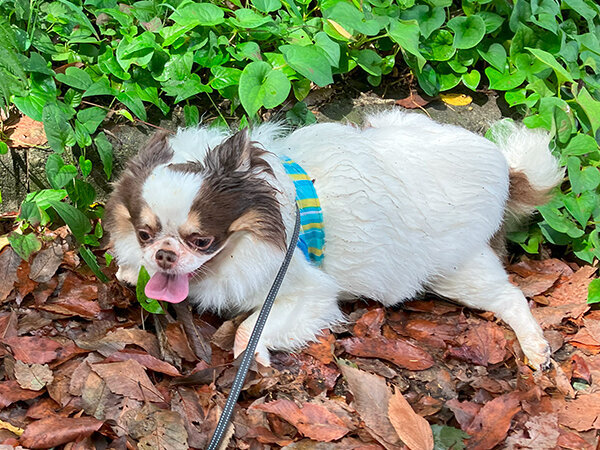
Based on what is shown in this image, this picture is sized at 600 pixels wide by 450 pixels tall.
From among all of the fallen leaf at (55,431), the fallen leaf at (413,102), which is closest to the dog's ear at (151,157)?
the fallen leaf at (55,431)

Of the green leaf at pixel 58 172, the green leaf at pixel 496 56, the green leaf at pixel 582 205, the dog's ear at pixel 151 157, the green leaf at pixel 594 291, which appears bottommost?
the green leaf at pixel 594 291

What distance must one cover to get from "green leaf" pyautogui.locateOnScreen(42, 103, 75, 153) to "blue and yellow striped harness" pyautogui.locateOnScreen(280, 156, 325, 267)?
3.73 ft

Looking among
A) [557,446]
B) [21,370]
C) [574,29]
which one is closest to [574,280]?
[557,446]

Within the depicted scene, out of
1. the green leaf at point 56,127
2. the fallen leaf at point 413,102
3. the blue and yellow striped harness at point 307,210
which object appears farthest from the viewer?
the fallen leaf at point 413,102

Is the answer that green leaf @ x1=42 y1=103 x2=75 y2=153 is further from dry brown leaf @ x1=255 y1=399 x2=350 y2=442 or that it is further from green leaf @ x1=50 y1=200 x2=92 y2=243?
dry brown leaf @ x1=255 y1=399 x2=350 y2=442

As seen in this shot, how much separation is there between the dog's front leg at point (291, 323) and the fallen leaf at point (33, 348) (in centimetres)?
87

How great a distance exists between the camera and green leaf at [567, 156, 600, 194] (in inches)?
142

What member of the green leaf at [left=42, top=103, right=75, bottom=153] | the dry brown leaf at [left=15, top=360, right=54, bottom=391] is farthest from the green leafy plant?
the dry brown leaf at [left=15, top=360, right=54, bottom=391]

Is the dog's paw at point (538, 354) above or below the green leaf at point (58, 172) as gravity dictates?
below

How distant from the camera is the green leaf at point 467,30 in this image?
13.1ft

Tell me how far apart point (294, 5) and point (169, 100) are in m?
0.99

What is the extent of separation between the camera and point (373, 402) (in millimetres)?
2896

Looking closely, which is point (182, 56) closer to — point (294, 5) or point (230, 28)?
point (230, 28)

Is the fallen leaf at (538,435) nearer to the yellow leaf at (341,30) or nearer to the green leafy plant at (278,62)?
the green leafy plant at (278,62)
